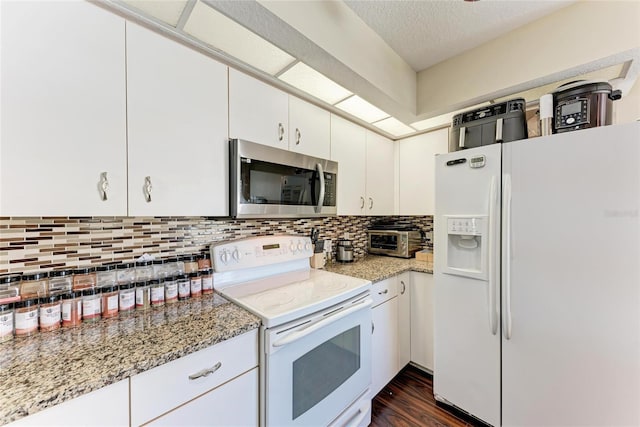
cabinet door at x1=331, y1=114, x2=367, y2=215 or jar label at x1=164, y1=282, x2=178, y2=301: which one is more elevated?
cabinet door at x1=331, y1=114, x2=367, y2=215

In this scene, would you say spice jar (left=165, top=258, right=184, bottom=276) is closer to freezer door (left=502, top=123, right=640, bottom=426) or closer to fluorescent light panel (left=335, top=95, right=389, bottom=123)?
fluorescent light panel (left=335, top=95, right=389, bottom=123)

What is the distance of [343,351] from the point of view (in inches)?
55.1

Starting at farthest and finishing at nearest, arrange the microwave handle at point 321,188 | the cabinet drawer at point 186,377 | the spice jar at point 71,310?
1. the microwave handle at point 321,188
2. the spice jar at point 71,310
3. the cabinet drawer at point 186,377

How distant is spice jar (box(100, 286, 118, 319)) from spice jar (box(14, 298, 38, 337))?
0.66 ft

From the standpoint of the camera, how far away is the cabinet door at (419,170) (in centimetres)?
232

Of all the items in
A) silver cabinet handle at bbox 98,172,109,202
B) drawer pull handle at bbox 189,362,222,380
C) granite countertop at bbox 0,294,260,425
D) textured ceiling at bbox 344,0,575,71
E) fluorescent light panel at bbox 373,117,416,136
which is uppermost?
textured ceiling at bbox 344,0,575,71

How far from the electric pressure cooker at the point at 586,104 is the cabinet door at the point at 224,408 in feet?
6.65

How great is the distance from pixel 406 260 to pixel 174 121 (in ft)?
6.90

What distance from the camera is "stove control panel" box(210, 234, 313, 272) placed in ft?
4.85

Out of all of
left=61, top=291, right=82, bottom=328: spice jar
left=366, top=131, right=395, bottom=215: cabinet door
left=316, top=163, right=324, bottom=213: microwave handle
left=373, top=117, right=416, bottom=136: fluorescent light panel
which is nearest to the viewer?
left=61, top=291, right=82, bottom=328: spice jar

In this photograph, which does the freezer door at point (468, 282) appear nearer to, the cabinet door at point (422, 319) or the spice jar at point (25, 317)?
the cabinet door at point (422, 319)

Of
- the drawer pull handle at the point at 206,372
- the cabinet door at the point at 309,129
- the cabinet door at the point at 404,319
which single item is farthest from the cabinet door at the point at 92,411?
the cabinet door at the point at 404,319

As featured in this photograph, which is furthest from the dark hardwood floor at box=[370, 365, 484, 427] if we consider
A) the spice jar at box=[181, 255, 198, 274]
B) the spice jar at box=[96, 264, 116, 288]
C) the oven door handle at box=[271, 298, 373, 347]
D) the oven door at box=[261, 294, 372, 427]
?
the spice jar at box=[96, 264, 116, 288]

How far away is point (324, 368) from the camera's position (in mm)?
1287
